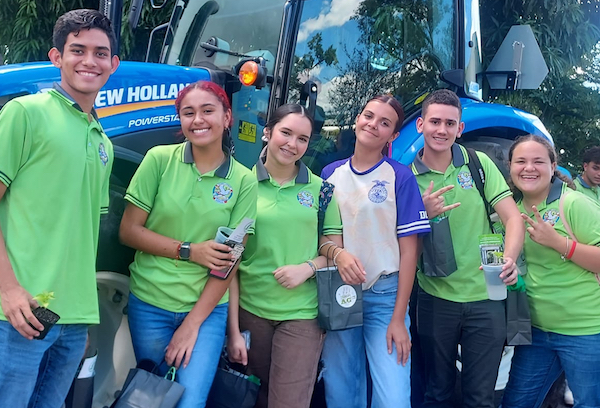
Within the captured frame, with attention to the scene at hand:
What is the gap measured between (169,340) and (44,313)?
652 mm

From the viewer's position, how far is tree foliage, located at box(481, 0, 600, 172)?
757 cm

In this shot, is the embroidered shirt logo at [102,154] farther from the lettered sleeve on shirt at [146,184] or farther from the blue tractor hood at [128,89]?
the blue tractor hood at [128,89]

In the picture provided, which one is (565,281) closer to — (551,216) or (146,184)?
(551,216)

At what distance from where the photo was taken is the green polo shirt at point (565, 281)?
2506mm

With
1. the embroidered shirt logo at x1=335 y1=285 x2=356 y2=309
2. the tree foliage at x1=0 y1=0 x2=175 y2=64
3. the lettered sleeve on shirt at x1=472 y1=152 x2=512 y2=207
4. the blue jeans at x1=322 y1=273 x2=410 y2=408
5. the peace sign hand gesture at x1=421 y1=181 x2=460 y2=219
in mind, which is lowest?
the blue jeans at x1=322 y1=273 x2=410 y2=408

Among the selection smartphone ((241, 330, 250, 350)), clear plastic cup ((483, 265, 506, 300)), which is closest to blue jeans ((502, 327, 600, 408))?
clear plastic cup ((483, 265, 506, 300))

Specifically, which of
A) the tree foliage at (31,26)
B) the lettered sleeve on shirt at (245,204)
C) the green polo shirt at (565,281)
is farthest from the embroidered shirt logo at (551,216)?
the tree foliage at (31,26)

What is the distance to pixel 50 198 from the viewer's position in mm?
1706

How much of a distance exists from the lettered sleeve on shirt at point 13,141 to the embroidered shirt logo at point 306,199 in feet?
3.52

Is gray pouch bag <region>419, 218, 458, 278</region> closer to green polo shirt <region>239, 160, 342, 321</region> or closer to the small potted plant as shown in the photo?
green polo shirt <region>239, 160, 342, 321</region>

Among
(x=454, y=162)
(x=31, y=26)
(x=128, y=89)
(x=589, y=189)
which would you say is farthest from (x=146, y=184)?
(x=31, y=26)

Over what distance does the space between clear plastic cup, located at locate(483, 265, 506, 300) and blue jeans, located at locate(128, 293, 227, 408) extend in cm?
116

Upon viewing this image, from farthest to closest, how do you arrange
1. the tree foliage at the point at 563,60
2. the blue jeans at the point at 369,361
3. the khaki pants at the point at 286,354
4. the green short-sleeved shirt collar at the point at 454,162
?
1. the tree foliage at the point at 563,60
2. the green short-sleeved shirt collar at the point at 454,162
3. the blue jeans at the point at 369,361
4. the khaki pants at the point at 286,354

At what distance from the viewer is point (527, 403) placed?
275 centimetres
